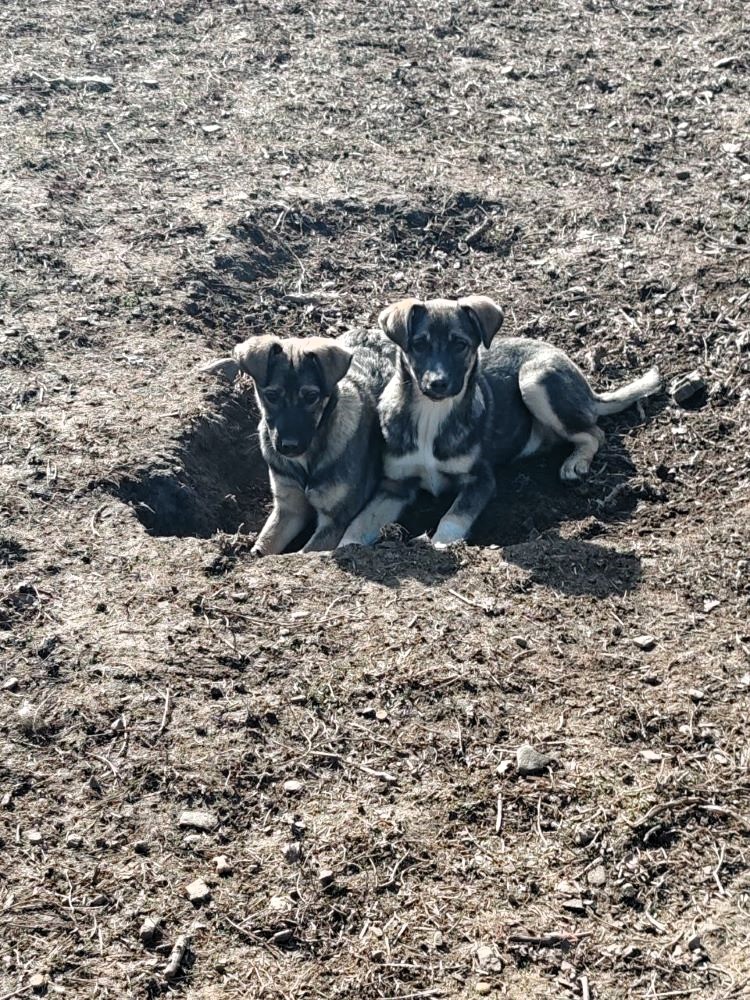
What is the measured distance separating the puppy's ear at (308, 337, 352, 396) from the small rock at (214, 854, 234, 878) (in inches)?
122

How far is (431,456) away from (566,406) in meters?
0.89

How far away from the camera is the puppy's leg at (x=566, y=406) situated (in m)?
7.42

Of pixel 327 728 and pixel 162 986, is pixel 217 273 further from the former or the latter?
pixel 162 986

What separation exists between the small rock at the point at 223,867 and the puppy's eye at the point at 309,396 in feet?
9.78

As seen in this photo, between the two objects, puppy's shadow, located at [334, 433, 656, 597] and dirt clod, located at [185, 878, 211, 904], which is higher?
dirt clod, located at [185, 878, 211, 904]

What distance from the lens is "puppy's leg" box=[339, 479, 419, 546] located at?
279 inches

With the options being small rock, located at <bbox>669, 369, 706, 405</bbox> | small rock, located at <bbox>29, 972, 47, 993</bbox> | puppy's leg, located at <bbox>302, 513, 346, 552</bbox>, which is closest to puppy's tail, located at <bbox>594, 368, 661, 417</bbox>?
small rock, located at <bbox>669, 369, 706, 405</bbox>

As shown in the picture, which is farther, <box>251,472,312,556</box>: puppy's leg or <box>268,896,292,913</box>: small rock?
<box>251,472,312,556</box>: puppy's leg

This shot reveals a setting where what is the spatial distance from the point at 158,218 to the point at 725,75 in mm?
5346

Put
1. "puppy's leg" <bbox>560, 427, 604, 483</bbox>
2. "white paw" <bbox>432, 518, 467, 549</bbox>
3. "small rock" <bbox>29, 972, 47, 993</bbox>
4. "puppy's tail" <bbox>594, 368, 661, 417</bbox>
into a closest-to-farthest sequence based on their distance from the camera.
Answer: "small rock" <bbox>29, 972, 47, 993</bbox>
"white paw" <bbox>432, 518, 467, 549</bbox>
"puppy's leg" <bbox>560, 427, 604, 483</bbox>
"puppy's tail" <bbox>594, 368, 661, 417</bbox>

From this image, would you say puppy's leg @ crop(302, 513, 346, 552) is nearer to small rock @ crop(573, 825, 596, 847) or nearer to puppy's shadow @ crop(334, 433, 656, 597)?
puppy's shadow @ crop(334, 433, 656, 597)

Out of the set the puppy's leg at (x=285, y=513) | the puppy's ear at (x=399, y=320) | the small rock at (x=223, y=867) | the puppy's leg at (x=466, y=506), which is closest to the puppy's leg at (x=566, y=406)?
the puppy's leg at (x=466, y=506)

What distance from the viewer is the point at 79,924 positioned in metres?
4.29

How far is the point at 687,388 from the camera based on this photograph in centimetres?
767
